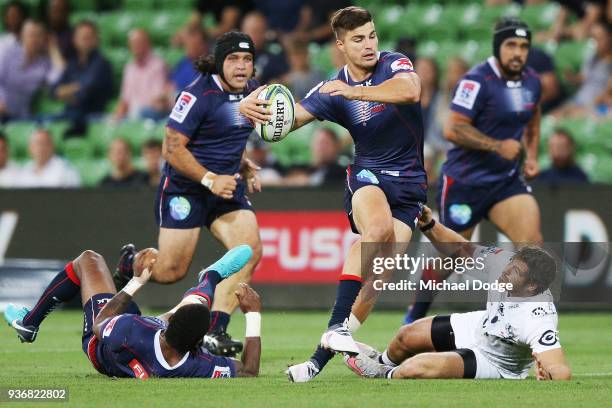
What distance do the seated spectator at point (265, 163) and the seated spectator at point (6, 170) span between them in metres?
3.30

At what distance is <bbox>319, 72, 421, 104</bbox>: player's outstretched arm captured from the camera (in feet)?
27.8

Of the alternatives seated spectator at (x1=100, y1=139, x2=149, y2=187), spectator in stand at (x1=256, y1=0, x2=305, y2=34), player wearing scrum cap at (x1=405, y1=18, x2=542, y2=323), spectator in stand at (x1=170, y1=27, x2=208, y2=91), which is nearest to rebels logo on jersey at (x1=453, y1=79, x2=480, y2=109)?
player wearing scrum cap at (x1=405, y1=18, x2=542, y2=323)

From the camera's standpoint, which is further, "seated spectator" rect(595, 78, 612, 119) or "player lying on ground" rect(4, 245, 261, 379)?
"seated spectator" rect(595, 78, 612, 119)

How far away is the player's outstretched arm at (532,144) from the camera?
1194 cm

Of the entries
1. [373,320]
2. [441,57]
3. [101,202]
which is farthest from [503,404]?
[441,57]

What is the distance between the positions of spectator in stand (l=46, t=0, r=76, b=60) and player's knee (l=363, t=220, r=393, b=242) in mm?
11167

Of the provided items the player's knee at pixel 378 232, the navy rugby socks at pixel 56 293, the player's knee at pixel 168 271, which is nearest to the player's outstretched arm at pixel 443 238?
the player's knee at pixel 378 232

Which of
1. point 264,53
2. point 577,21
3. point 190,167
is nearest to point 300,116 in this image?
point 190,167

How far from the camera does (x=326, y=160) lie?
15523 millimetres

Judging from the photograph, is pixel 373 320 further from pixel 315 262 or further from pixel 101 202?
pixel 101 202

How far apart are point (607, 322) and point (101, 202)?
604 cm

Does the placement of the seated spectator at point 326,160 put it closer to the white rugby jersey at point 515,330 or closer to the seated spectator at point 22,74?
the seated spectator at point 22,74

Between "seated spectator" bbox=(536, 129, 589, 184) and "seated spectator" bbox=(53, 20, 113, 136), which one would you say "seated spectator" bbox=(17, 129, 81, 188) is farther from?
"seated spectator" bbox=(536, 129, 589, 184)

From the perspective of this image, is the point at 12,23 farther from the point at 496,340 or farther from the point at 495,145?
the point at 496,340
